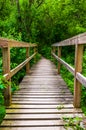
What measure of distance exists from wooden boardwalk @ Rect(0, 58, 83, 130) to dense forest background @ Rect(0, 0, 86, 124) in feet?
26.6

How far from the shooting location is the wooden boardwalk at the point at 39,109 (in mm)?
3679

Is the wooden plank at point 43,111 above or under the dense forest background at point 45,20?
under

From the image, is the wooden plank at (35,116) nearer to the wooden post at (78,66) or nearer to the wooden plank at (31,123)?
the wooden plank at (31,123)

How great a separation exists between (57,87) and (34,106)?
196 cm

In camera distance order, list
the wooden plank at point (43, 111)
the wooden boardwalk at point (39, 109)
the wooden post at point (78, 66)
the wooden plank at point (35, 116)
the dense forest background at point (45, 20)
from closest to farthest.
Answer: the wooden boardwalk at point (39, 109) < the wooden plank at point (35, 116) < the wooden plank at point (43, 111) < the wooden post at point (78, 66) < the dense forest background at point (45, 20)

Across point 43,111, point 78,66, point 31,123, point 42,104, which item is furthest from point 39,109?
point 78,66

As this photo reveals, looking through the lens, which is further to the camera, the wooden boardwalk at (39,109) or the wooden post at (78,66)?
the wooden post at (78,66)

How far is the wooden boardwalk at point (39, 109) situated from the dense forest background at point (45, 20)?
8096 mm

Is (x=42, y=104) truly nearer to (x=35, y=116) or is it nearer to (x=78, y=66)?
(x=35, y=116)

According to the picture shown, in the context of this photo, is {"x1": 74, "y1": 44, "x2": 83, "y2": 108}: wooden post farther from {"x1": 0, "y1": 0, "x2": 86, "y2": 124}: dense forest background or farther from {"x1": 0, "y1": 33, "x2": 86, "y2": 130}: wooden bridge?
{"x1": 0, "y1": 0, "x2": 86, "y2": 124}: dense forest background

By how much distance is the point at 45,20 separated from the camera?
71.2 feet

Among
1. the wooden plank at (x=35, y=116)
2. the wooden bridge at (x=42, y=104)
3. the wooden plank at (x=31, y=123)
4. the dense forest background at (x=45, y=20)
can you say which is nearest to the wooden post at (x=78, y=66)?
the wooden bridge at (x=42, y=104)

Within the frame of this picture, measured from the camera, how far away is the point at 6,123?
12.3ft

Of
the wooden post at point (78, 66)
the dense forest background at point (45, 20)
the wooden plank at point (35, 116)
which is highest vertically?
the dense forest background at point (45, 20)
